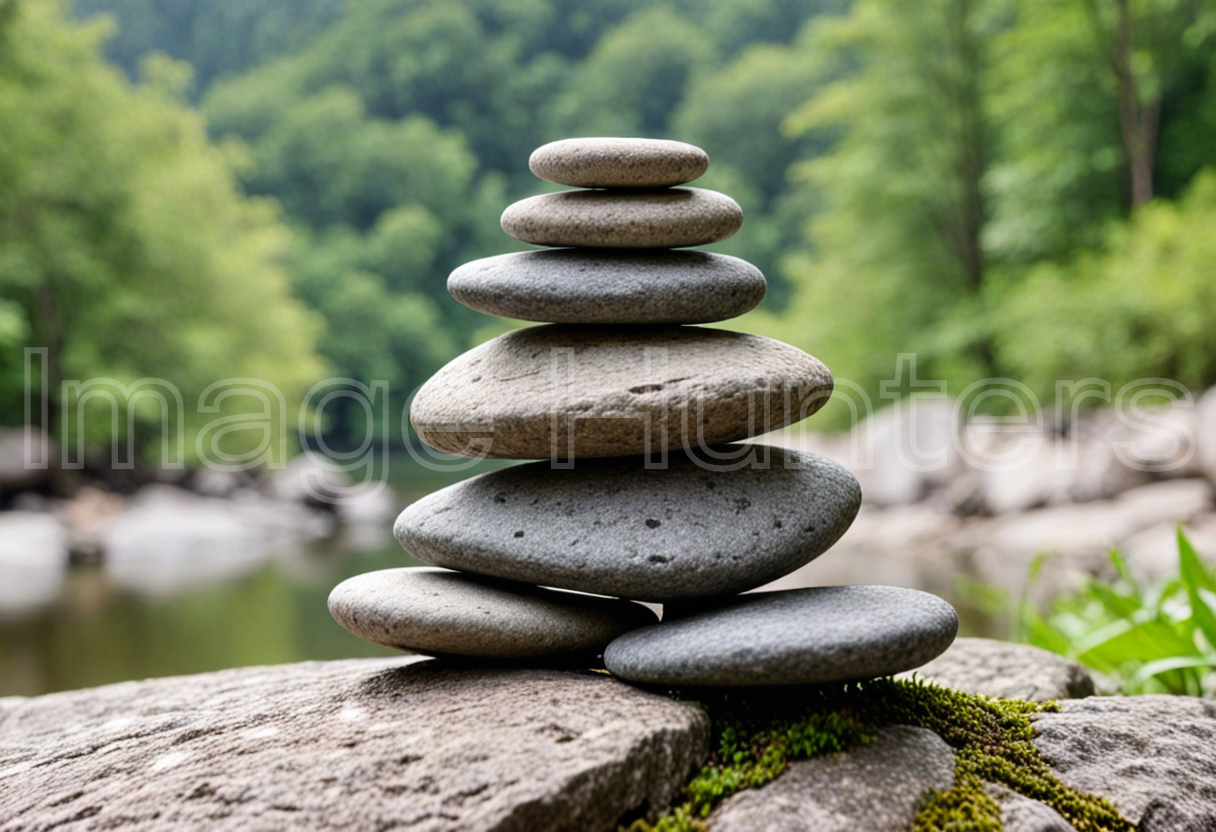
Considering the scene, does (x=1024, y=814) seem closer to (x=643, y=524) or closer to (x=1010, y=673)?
(x=643, y=524)

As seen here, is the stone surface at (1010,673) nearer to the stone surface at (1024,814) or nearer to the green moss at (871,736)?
the green moss at (871,736)

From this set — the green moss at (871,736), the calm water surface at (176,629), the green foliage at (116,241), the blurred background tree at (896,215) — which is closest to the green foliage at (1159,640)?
the green moss at (871,736)

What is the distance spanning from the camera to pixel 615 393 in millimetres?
3178

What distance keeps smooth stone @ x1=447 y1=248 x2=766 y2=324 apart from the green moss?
129 centimetres

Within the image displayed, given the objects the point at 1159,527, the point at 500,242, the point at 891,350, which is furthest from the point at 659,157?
the point at 500,242

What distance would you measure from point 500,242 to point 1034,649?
34.5m

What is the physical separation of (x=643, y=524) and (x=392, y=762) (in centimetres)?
108

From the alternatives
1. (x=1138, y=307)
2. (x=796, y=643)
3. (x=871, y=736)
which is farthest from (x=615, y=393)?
(x=1138, y=307)

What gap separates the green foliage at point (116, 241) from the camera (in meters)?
17.5

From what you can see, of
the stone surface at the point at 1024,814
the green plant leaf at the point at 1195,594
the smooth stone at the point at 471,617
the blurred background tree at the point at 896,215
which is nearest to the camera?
the stone surface at the point at 1024,814

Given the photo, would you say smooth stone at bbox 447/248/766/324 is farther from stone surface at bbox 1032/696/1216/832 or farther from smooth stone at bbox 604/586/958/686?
stone surface at bbox 1032/696/1216/832

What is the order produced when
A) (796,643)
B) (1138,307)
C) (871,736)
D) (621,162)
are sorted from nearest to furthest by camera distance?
(796,643) → (871,736) → (621,162) → (1138,307)

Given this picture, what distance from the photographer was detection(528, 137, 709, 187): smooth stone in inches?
136

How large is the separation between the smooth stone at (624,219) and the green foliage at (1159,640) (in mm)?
2705
